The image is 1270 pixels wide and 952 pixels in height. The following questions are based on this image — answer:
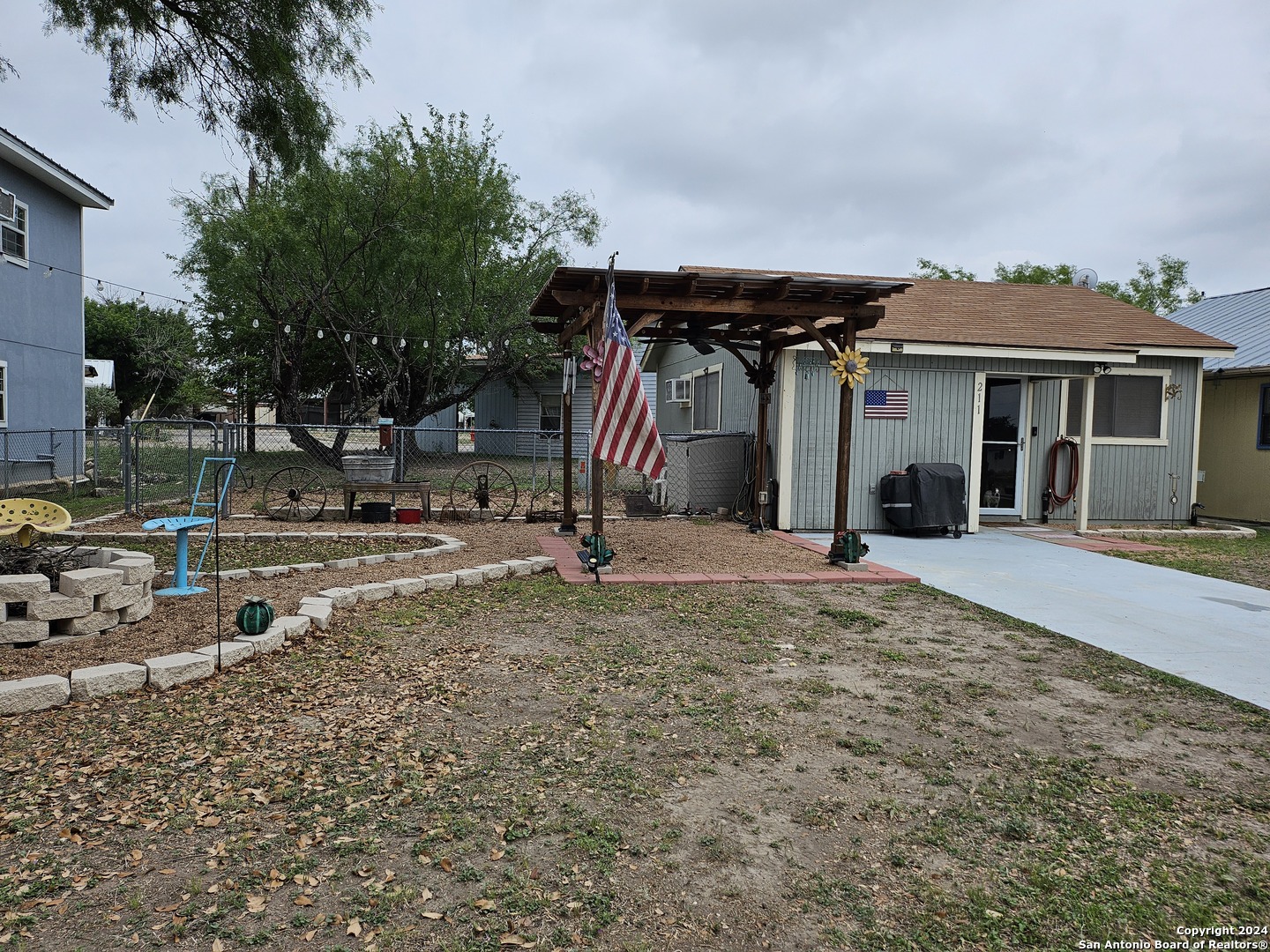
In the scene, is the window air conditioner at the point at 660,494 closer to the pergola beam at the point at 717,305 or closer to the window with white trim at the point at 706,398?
the window with white trim at the point at 706,398

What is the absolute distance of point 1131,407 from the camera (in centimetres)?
1155

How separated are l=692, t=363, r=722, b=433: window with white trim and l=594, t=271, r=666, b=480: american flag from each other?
6501mm

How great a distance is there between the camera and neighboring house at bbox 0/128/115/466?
42.2 feet

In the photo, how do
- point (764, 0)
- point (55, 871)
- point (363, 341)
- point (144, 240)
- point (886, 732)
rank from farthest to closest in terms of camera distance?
point (144, 240) < point (363, 341) < point (764, 0) < point (886, 732) < point (55, 871)

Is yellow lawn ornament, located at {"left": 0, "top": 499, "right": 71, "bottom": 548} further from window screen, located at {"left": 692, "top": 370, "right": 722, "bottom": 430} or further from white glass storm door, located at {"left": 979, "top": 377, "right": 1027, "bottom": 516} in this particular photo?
white glass storm door, located at {"left": 979, "top": 377, "right": 1027, "bottom": 516}

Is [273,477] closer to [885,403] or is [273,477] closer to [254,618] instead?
[254,618]

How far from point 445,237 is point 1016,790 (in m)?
17.1

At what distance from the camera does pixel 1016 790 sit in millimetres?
3035

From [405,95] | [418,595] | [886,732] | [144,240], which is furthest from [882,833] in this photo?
[144,240]

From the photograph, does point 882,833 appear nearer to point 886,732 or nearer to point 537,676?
point 886,732

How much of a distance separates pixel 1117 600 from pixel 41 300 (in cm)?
1667

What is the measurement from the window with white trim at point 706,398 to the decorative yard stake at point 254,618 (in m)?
9.22

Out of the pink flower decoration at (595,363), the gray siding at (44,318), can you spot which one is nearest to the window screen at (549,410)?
the gray siding at (44,318)

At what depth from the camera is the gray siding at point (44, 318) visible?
513 inches
